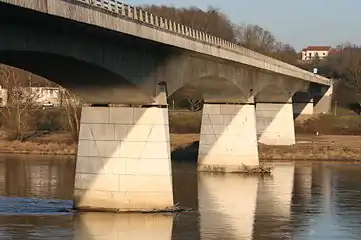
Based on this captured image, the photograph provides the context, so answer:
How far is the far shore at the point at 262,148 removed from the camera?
78.4m

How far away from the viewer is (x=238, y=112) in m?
64.2

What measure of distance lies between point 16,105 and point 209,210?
52672mm

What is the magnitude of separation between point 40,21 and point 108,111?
12086mm

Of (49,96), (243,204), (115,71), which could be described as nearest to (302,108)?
(49,96)

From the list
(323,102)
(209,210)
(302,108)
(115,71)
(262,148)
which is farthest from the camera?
(323,102)

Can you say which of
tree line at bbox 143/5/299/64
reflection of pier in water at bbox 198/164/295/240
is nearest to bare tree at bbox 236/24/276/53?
tree line at bbox 143/5/299/64

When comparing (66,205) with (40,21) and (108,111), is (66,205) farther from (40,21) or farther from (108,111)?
(40,21)

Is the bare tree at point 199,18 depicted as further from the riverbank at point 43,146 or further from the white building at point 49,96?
the riverbank at point 43,146

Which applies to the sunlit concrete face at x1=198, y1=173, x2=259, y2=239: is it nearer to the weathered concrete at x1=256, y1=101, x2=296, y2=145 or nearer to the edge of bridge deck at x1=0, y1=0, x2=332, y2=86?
the edge of bridge deck at x1=0, y1=0, x2=332, y2=86

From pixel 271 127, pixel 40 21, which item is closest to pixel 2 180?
pixel 40 21

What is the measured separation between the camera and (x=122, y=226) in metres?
34.7

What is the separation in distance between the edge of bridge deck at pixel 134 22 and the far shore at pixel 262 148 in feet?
72.0

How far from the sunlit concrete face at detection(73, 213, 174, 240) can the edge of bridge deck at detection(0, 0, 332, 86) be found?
27.2 ft

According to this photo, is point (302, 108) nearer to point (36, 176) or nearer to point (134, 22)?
point (36, 176)
